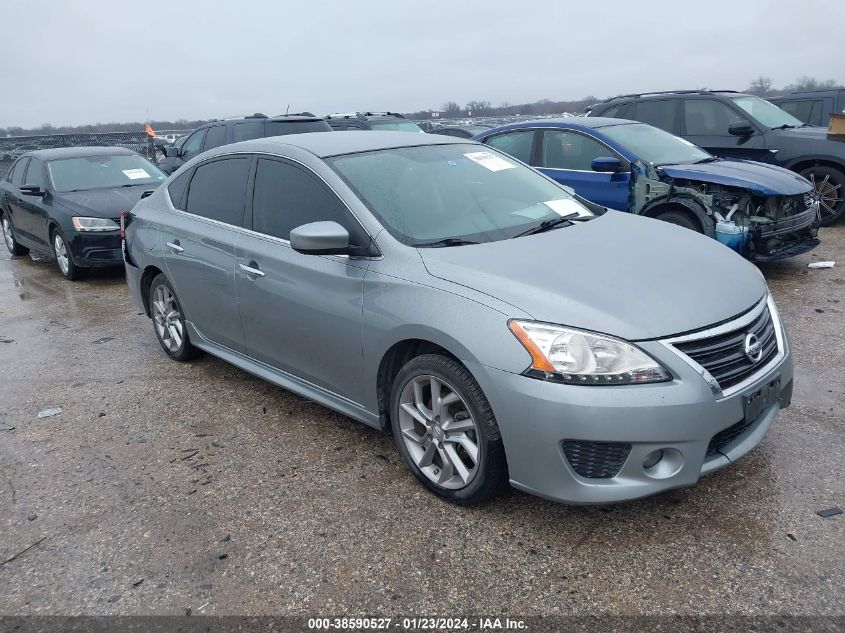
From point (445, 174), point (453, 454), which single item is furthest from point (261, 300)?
point (453, 454)

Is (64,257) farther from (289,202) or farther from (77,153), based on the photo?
(289,202)

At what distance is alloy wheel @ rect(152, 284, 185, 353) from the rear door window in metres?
6.99

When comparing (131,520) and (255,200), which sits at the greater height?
(255,200)

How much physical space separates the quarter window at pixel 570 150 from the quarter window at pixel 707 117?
262 cm

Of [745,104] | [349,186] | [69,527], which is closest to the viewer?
[69,527]

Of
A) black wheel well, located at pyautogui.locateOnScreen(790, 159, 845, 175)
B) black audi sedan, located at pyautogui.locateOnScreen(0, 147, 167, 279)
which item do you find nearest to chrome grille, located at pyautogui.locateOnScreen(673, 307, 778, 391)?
black wheel well, located at pyautogui.locateOnScreen(790, 159, 845, 175)

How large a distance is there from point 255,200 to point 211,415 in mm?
1382

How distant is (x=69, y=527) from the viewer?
3.14 m

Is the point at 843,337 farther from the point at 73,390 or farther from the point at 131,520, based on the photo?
the point at 73,390

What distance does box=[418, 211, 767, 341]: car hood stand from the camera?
8.83 ft

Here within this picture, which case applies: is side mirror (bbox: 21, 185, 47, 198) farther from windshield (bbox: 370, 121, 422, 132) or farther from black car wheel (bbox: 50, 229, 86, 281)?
windshield (bbox: 370, 121, 422, 132)

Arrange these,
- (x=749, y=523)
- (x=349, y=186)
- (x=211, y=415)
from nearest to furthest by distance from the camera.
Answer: (x=749, y=523) → (x=349, y=186) → (x=211, y=415)

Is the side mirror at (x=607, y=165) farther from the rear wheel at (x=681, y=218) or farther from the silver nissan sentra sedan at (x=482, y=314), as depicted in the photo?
the silver nissan sentra sedan at (x=482, y=314)

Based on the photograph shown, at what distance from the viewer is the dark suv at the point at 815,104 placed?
11.9 metres
